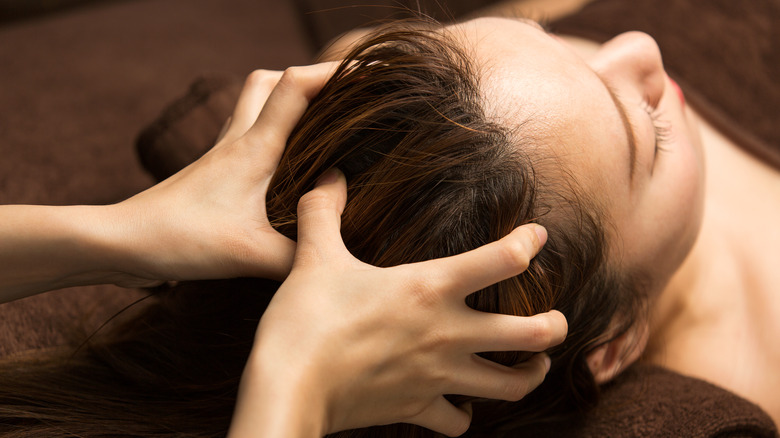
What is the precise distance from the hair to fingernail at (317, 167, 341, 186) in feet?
0.04

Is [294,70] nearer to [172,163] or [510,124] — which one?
[510,124]

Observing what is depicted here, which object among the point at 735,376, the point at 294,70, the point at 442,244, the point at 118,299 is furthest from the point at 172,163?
the point at 735,376

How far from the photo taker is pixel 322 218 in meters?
0.54

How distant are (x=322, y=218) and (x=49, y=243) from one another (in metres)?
0.26

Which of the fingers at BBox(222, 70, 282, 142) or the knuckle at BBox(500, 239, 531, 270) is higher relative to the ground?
the fingers at BBox(222, 70, 282, 142)

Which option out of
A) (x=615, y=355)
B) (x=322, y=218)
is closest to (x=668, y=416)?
(x=615, y=355)

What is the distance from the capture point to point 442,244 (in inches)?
22.9

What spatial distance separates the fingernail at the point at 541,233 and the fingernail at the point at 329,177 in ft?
0.66

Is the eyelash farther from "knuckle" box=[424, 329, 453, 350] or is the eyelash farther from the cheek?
"knuckle" box=[424, 329, 453, 350]

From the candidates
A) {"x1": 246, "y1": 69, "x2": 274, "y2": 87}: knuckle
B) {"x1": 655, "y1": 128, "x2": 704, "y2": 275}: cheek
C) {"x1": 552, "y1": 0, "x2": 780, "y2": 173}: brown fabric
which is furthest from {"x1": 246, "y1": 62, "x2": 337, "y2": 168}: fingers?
{"x1": 552, "y1": 0, "x2": 780, "y2": 173}: brown fabric

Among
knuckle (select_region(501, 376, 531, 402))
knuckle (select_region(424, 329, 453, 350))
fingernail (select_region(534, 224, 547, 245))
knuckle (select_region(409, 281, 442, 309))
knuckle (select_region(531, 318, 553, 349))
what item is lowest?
knuckle (select_region(501, 376, 531, 402))

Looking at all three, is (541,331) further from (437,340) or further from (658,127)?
(658,127)

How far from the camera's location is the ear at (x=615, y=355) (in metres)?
0.76

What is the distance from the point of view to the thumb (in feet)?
1.71
